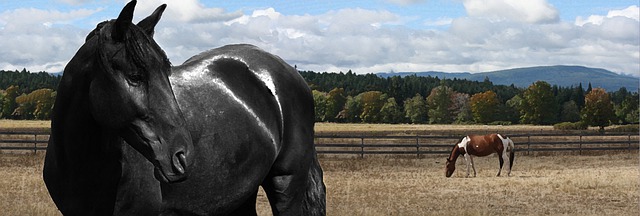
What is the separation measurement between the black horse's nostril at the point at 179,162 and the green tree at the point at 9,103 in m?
122

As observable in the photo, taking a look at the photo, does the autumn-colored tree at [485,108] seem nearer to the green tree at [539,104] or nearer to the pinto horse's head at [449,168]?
the green tree at [539,104]

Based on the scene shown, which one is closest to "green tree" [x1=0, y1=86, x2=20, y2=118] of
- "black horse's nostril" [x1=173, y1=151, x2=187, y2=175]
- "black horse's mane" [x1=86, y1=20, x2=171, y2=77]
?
"black horse's mane" [x1=86, y1=20, x2=171, y2=77]

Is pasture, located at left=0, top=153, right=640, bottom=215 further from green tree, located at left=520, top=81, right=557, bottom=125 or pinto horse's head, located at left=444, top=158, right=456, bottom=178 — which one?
green tree, located at left=520, top=81, right=557, bottom=125

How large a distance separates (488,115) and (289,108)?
326 ft

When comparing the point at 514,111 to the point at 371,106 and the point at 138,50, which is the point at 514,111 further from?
the point at 138,50

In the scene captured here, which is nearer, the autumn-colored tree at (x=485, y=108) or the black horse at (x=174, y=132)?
the black horse at (x=174, y=132)

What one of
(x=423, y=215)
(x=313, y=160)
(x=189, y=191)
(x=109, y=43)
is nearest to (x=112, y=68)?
(x=109, y=43)

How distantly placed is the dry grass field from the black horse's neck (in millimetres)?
7017

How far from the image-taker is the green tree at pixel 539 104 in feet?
277

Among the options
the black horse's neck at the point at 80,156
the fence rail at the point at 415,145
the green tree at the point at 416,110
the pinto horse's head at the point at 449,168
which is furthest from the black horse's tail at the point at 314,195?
the green tree at the point at 416,110

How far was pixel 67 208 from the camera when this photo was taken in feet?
11.1

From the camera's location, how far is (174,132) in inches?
111

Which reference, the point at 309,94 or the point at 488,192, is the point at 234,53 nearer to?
the point at 309,94

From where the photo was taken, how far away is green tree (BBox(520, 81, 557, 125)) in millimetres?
84500
